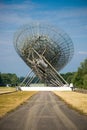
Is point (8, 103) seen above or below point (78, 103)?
below

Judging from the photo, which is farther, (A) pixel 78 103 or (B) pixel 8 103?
(B) pixel 8 103

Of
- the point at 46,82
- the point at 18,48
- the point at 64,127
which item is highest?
the point at 18,48

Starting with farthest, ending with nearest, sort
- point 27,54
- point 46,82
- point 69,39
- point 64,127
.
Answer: point 46,82 < point 27,54 < point 69,39 < point 64,127

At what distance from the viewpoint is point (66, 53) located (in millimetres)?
125500

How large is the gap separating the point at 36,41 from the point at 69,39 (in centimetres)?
1101

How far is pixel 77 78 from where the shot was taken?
5753 inches

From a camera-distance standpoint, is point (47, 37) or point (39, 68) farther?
point (39, 68)

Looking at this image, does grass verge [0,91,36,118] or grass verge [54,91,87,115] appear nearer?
grass verge [0,91,36,118]

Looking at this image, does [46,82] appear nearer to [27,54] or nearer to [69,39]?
[27,54]

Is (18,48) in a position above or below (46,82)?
above

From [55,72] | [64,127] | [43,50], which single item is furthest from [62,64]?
[64,127]

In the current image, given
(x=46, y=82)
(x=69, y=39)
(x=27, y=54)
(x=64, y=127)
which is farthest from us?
(x=46, y=82)

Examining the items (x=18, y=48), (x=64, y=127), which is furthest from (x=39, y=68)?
(x=64, y=127)

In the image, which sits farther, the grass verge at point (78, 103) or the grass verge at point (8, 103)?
the grass verge at point (78, 103)
